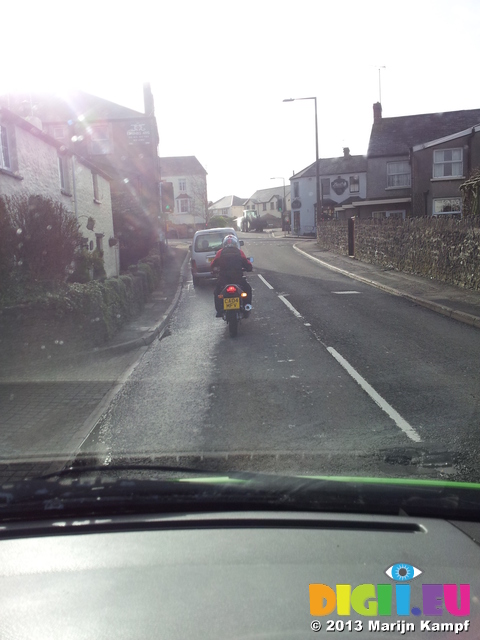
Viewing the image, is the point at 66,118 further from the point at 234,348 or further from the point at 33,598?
the point at 33,598

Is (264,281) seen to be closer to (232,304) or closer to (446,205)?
(232,304)

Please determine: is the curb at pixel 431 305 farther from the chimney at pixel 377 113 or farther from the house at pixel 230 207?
the house at pixel 230 207

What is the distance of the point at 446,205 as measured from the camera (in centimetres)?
3081

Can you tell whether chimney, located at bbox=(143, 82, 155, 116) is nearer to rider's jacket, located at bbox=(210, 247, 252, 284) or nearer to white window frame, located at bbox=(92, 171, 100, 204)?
white window frame, located at bbox=(92, 171, 100, 204)

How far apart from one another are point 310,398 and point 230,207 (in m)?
126

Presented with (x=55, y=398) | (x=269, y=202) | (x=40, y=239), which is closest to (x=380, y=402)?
(x=55, y=398)

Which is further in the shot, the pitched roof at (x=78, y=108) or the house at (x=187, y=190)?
the house at (x=187, y=190)

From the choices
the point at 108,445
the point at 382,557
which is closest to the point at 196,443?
the point at 108,445

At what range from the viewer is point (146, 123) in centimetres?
4162

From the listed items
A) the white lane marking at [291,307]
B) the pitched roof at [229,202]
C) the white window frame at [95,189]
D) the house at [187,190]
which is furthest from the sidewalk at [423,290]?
the pitched roof at [229,202]

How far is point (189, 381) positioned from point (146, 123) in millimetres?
37320

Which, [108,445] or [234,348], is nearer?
[108,445]

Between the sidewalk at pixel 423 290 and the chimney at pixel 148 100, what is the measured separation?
23.1 meters

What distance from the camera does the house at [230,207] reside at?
12969cm
